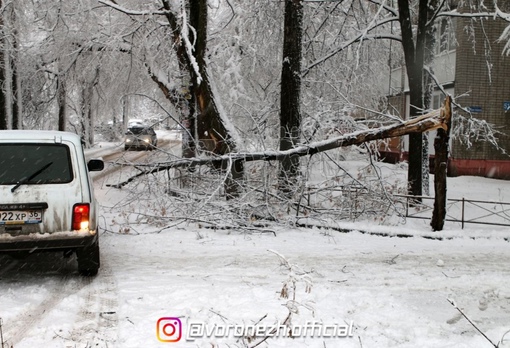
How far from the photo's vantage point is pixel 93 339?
4.29 meters

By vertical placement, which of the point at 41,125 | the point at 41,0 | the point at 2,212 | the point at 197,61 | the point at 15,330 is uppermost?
the point at 41,0

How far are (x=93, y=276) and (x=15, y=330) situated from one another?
69.9 inches

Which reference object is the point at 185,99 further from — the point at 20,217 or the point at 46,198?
the point at 20,217

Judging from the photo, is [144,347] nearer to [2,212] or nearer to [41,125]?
[2,212]

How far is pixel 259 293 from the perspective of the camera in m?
5.52

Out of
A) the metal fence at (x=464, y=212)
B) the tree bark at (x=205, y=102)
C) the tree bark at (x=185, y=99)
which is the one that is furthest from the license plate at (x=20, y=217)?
the metal fence at (x=464, y=212)

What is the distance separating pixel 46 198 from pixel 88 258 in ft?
3.09

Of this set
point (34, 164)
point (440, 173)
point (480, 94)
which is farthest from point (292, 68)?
point (480, 94)

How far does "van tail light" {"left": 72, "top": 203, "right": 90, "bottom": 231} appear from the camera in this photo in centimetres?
576

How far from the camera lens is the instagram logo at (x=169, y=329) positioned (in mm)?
4332

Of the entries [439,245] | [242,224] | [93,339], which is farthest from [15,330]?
[439,245]

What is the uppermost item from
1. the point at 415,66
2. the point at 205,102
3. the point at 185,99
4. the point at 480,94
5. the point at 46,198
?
the point at 480,94

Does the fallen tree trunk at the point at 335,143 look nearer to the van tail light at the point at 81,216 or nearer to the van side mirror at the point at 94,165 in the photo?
the van side mirror at the point at 94,165

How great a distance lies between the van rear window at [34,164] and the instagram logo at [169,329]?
2.32 meters
